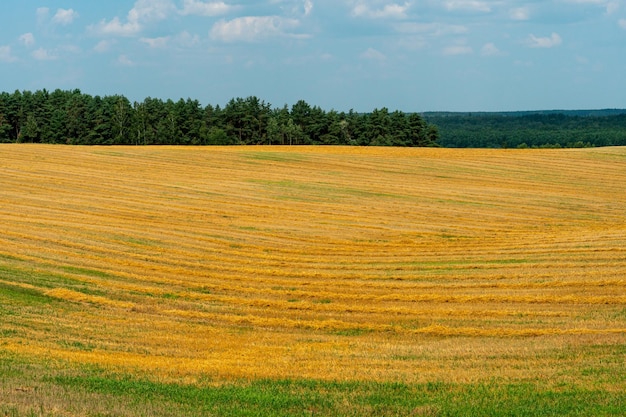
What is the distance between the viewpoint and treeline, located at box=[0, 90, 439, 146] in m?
99.9

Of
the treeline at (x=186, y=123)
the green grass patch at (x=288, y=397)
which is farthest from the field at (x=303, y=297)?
the treeline at (x=186, y=123)

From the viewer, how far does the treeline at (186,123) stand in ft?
328

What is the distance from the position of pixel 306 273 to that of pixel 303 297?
3633mm

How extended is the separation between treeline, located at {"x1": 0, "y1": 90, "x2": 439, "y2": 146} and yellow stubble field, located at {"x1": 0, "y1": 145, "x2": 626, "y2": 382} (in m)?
44.2

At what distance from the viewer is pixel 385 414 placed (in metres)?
11.8

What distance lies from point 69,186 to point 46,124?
198ft

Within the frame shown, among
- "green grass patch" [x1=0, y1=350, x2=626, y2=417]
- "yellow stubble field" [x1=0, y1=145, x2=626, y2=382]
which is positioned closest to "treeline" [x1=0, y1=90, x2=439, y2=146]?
"yellow stubble field" [x1=0, y1=145, x2=626, y2=382]

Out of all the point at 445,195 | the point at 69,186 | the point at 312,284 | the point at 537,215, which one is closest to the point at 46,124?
the point at 69,186

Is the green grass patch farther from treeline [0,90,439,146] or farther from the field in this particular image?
treeline [0,90,439,146]

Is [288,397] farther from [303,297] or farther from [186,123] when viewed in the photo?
[186,123]

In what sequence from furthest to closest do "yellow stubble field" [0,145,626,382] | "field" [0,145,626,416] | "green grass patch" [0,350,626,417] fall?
"yellow stubble field" [0,145,626,382], "field" [0,145,626,416], "green grass patch" [0,350,626,417]

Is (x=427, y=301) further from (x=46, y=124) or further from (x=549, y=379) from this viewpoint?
(x=46, y=124)

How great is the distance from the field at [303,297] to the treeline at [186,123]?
47.0m

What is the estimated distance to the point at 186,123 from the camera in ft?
337
